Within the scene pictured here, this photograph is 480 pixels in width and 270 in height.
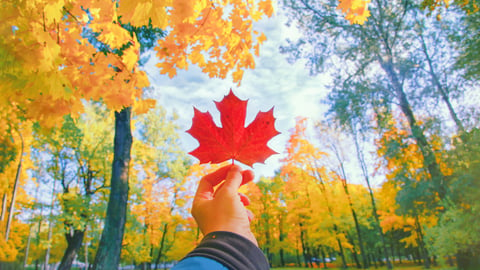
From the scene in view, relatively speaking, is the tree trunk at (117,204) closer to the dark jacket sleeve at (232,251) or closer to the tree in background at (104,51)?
the tree in background at (104,51)

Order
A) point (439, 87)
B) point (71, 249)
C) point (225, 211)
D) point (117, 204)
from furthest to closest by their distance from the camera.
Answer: point (71, 249) < point (439, 87) < point (117, 204) < point (225, 211)

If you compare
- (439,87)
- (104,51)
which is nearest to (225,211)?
A: (104,51)

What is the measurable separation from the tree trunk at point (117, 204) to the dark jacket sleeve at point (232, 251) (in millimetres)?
4501

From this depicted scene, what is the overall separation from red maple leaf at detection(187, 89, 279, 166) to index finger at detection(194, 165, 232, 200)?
3.7 inches

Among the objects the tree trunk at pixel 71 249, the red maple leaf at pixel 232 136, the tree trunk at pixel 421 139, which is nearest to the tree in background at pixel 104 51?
the red maple leaf at pixel 232 136

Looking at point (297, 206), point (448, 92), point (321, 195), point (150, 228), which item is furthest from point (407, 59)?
point (150, 228)

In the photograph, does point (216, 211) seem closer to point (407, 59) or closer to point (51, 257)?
point (407, 59)

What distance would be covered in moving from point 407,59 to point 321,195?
11.5m

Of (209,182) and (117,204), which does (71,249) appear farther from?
(209,182)

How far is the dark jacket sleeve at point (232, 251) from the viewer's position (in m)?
0.72

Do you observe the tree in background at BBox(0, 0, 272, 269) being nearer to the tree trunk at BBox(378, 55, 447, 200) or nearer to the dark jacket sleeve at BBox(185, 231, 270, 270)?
the dark jacket sleeve at BBox(185, 231, 270, 270)

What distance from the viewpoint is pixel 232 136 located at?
117 centimetres

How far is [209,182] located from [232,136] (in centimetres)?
23

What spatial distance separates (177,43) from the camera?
331 centimetres
